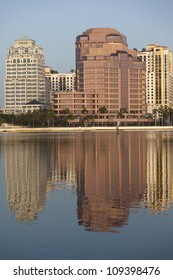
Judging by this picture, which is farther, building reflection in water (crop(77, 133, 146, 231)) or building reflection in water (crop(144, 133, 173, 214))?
building reflection in water (crop(144, 133, 173, 214))

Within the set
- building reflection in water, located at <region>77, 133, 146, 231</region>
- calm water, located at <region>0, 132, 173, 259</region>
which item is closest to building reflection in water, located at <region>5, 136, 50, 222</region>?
calm water, located at <region>0, 132, 173, 259</region>

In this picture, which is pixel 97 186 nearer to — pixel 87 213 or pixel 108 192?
pixel 108 192

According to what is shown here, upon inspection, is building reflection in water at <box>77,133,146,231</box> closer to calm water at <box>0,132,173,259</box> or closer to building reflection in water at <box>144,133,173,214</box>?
calm water at <box>0,132,173,259</box>

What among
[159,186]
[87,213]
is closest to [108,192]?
[159,186]

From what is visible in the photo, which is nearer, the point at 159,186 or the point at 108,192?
the point at 108,192

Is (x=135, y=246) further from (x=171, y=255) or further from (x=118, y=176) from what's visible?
(x=118, y=176)

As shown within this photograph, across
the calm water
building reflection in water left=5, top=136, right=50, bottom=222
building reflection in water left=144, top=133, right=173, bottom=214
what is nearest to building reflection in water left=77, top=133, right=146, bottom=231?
the calm water

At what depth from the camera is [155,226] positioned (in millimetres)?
17844

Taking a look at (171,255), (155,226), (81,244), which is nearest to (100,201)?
(155,226)

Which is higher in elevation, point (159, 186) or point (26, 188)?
point (159, 186)

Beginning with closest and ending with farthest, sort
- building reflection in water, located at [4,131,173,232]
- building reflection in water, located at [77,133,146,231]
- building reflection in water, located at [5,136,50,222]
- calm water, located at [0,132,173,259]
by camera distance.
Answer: calm water, located at [0,132,173,259] < building reflection in water, located at [77,133,146,231] < building reflection in water, located at [4,131,173,232] < building reflection in water, located at [5,136,50,222]

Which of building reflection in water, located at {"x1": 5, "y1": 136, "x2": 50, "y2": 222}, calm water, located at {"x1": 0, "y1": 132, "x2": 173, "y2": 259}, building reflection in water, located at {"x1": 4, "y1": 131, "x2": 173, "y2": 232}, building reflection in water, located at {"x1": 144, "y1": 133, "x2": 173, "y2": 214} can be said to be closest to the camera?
calm water, located at {"x1": 0, "y1": 132, "x2": 173, "y2": 259}

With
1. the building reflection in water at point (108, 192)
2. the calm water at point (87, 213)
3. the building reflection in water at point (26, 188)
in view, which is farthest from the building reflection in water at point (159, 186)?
the building reflection in water at point (26, 188)

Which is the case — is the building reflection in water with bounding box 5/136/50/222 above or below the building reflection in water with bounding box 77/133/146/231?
below
